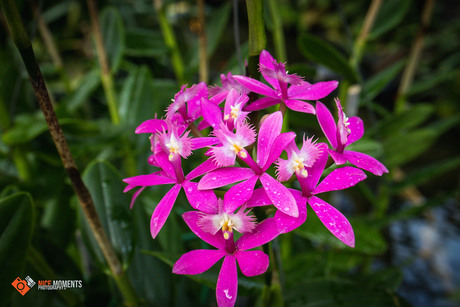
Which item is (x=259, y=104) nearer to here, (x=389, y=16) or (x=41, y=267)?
(x=41, y=267)

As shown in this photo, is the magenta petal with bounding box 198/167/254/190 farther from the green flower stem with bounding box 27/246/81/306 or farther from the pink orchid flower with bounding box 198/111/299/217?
the green flower stem with bounding box 27/246/81/306

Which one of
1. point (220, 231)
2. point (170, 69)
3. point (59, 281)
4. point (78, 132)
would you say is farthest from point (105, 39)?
point (220, 231)

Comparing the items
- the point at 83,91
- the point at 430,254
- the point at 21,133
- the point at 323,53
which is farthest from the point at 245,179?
the point at 430,254

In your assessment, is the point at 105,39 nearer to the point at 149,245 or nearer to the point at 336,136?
the point at 149,245

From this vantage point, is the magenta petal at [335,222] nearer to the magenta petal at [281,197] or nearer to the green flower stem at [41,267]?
the magenta petal at [281,197]

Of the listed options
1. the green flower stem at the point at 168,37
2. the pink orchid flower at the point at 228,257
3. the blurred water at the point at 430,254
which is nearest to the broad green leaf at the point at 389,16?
the green flower stem at the point at 168,37

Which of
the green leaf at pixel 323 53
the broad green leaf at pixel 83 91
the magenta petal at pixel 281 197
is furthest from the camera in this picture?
the broad green leaf at pixel 83 91
